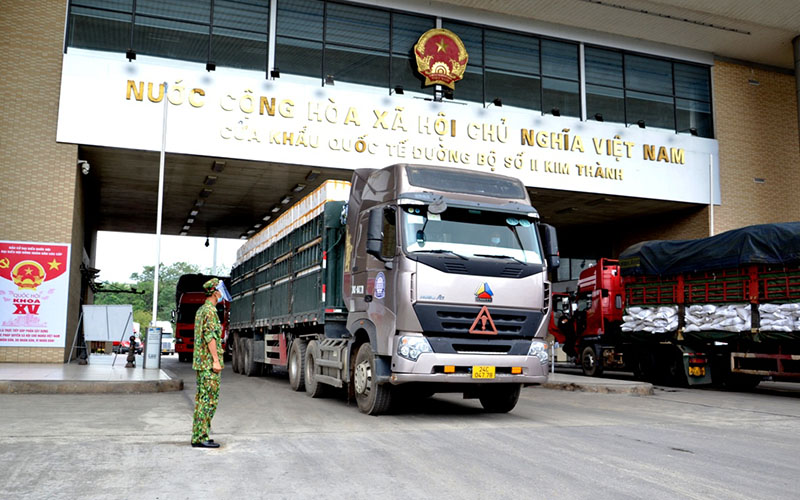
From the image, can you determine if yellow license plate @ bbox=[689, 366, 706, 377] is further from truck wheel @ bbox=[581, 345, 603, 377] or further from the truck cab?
the truck cab

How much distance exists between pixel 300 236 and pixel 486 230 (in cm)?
539

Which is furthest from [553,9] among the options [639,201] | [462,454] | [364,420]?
[462,454]

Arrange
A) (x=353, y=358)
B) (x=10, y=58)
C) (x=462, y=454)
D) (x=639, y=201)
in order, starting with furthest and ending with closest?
(x=639, y=201)
(x=10, y=58)
(x=353, y=358)
(x=462, y=454)

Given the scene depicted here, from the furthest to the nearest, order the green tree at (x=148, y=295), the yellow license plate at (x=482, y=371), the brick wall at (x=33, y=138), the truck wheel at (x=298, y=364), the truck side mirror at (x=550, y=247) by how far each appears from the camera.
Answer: the green tree at (x=148, y=295) < the brick wall at (x=33, y=138) < the truck wheel at (x=298, y=364) < the truck side mirror at (x=550, y=247) < the yellow license plate at (x=482, y=371)

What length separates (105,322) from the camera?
60.9ft

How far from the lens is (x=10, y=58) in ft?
59.7

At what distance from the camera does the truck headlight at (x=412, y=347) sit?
8898 mm

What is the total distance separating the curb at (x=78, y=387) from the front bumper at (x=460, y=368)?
6.06 metres

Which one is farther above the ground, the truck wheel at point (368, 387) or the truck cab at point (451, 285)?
the truck cab at point (451, 285)

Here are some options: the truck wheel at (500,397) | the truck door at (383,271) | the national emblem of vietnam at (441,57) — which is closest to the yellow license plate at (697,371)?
the truck wheel at (500,397)

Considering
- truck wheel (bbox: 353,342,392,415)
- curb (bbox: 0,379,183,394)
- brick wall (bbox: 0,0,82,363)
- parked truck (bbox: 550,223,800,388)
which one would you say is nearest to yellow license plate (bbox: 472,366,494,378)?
truck wheel (bbox: 353,342,392,415)

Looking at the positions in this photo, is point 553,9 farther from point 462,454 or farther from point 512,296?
point 462,454

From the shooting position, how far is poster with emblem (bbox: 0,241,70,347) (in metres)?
17.7

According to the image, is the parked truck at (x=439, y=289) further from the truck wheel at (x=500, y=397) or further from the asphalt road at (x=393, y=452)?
the asphalt road at (x=393, y=452)
